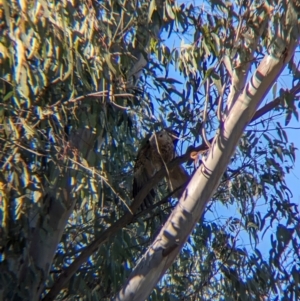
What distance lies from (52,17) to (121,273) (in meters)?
1.62

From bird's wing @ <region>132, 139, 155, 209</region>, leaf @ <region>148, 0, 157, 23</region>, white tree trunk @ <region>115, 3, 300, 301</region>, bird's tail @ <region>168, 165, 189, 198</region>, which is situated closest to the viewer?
white tree trunk @ <region>115, 3, 300, 301</region>

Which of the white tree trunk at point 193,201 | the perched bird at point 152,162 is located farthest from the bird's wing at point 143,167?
the white tree trunk at point 193,201

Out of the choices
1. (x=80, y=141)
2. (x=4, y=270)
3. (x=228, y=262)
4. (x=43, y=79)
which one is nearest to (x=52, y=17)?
(x=43, y=79)

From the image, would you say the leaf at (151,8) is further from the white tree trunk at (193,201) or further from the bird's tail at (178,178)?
the bird's tail at (178,178)

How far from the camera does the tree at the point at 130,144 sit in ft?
11.2

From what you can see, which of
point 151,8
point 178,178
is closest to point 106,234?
point 178,178

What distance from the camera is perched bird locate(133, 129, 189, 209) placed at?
4559 millimetres

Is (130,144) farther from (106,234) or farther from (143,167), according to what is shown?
(106,234)

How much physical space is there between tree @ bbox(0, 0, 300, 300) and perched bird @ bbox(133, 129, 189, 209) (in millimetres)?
102

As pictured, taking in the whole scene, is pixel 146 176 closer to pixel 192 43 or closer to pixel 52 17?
pixel 192 43

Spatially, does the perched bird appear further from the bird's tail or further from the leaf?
the leaf

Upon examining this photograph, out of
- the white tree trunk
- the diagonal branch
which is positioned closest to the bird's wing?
the diagonal branch

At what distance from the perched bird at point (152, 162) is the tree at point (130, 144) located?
10cm

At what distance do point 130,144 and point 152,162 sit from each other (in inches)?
7.3
